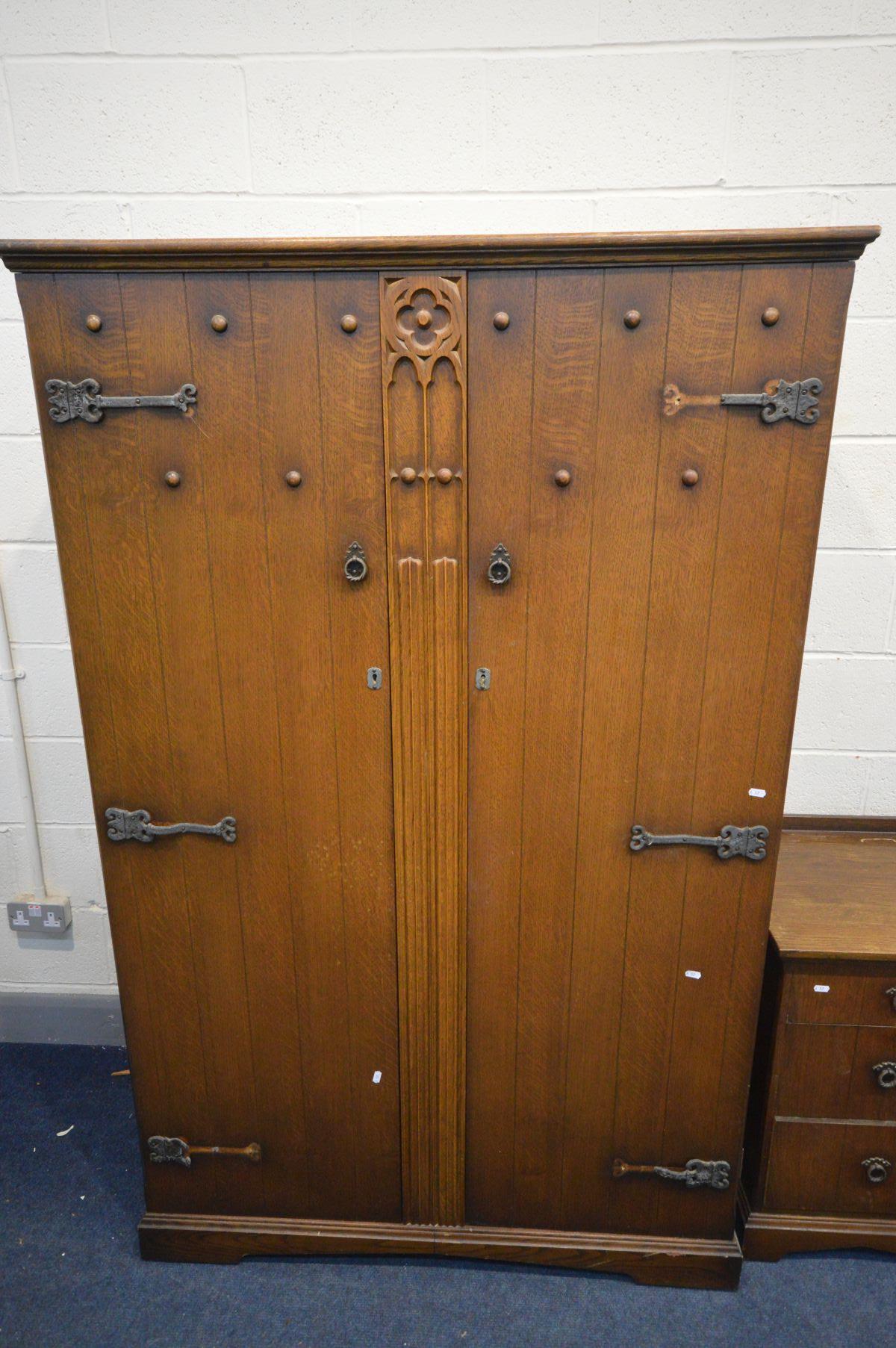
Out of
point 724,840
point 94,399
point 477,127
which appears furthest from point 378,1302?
point 477,127

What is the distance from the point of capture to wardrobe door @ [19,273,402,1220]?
1140 millimetres

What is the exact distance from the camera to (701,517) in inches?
45.8

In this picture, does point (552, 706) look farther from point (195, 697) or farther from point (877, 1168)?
point (877, 1168)

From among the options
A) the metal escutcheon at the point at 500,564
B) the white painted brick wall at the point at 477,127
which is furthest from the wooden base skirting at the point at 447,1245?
the white painted brick wall at the point at 477,127

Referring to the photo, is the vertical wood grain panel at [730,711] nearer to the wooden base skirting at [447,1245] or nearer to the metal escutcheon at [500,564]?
the wooden base skirting at [447,1245]

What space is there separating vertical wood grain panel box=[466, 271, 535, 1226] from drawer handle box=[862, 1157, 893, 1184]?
661mm

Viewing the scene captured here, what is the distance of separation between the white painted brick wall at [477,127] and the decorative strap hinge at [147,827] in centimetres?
101

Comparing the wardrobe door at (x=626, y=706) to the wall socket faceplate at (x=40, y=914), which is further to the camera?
the wall socket faceplate at (x=40, y=914)

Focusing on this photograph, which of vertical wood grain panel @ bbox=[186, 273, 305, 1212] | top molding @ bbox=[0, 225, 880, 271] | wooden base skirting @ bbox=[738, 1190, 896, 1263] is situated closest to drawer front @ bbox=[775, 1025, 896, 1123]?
wooden base skirting @ bbox=[738, 1190, 896, 1263]

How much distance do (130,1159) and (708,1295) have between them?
1.22 metres

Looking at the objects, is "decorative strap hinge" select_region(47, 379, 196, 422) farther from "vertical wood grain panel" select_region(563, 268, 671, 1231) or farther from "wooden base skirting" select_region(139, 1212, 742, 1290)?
"wooden base skirting" select_region(139, 1212, 742, 1290)

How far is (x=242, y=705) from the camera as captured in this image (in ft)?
4.19

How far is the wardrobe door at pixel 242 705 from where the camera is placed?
1140 millimetres

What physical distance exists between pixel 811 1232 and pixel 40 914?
1.82 m
